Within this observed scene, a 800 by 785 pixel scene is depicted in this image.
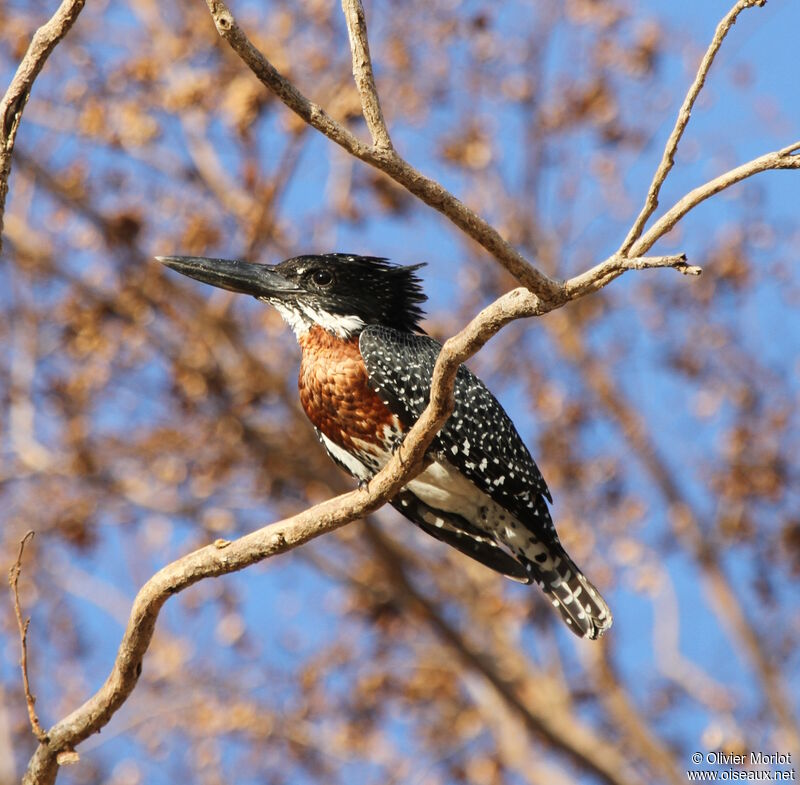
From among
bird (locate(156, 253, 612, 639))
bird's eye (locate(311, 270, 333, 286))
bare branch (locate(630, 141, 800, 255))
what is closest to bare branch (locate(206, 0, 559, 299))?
bare branch (locate(630, 141, 800, 255))

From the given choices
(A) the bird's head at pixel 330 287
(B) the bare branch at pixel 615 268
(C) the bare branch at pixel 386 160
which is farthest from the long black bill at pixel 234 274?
(B) the bare branch at pixel 615 268

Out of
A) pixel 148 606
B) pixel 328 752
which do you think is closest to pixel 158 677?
pixel 328 752

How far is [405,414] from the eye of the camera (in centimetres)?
443

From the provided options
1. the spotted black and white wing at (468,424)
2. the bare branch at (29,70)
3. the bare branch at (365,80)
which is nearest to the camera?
the bare branch at (365,80)

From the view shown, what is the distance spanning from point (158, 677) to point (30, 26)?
544cm

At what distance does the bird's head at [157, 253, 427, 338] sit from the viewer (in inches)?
189

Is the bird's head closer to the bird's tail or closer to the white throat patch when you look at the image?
the white throat patch

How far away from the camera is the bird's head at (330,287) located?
189 inches

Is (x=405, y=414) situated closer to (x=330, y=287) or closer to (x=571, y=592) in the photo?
(x=330, y=287)

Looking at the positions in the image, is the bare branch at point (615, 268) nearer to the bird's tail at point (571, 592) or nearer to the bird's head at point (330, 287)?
the bird's head at point (330, 287)

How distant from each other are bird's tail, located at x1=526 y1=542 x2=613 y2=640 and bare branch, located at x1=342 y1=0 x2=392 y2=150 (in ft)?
8.16

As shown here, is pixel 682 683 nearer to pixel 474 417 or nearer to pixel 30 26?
pixel 474 417

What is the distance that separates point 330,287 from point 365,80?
2038 millimetres

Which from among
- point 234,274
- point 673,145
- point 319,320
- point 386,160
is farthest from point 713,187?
point 234,274
